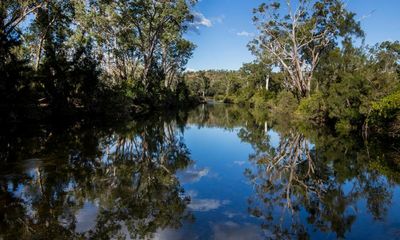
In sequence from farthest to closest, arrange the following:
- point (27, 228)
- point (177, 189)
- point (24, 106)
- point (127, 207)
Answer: point (24, 106) < point (177, 189) < point (127, 207) < point (27, 228)

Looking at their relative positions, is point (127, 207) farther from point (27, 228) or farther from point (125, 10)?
point (125, 10)

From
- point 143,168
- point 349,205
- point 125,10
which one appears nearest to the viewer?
point 349,205

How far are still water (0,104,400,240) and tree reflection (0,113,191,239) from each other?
0.9 inches

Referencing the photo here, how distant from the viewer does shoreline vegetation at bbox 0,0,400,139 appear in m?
21.2

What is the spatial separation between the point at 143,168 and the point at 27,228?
6.07m

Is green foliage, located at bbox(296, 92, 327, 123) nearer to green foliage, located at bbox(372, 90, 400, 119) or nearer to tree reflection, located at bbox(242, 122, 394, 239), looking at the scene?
green foliage, located at bbox(372, 90, 400, 119)

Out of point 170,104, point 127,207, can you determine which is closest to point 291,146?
point 127,207

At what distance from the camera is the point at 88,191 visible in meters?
9.04

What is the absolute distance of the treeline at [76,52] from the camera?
69.4 feet

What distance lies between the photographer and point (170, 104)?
59531mm

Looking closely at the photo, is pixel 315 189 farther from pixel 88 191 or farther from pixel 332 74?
pixel 332 74

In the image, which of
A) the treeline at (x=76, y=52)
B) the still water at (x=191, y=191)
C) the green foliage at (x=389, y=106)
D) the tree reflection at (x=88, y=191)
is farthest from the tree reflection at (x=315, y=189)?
the treeline at (x=76, y=52)

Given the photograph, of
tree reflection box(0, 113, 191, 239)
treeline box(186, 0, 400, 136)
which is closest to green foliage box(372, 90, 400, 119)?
treeline box(186, 0, 400, 136)

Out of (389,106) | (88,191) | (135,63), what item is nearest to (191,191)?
(88,191)
